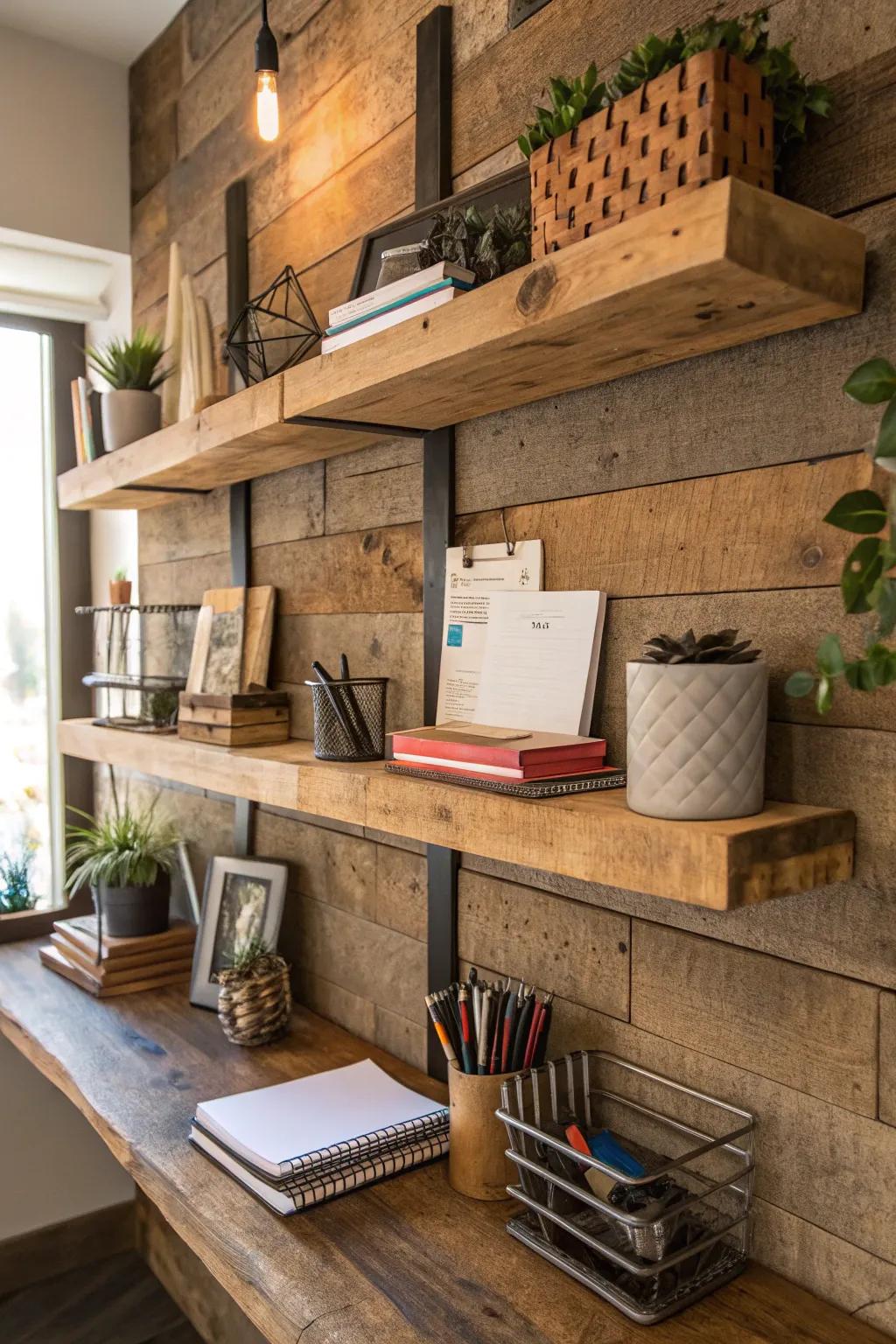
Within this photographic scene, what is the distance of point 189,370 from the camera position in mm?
1865

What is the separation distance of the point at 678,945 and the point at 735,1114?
0.55 ft

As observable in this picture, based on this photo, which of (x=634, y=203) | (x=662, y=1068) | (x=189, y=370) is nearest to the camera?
(x=634, y=203)

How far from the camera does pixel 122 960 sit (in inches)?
78.1

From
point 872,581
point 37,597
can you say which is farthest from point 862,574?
point 37,597

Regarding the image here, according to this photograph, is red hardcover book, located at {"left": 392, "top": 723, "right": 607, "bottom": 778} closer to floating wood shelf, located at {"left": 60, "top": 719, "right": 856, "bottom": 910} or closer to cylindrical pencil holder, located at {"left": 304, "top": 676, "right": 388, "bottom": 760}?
floating wood shelf, located at {"left": 60, "top": 719, "right": 856, "bottom": 910}

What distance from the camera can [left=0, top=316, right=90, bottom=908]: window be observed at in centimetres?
250

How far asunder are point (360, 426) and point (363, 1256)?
968 millimetres

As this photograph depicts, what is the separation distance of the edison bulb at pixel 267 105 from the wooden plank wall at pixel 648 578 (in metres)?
0.15

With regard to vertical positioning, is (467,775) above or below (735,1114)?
above

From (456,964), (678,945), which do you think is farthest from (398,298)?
(456,964)

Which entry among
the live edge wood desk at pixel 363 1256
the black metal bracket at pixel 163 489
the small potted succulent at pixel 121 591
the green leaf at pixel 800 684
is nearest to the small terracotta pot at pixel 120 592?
the small potted succulent at pixel 121 591

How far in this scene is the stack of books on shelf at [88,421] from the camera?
210 cm

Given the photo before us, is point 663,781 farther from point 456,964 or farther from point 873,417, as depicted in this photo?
point 456,964

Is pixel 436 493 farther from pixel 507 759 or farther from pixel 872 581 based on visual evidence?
pixel 872 581
